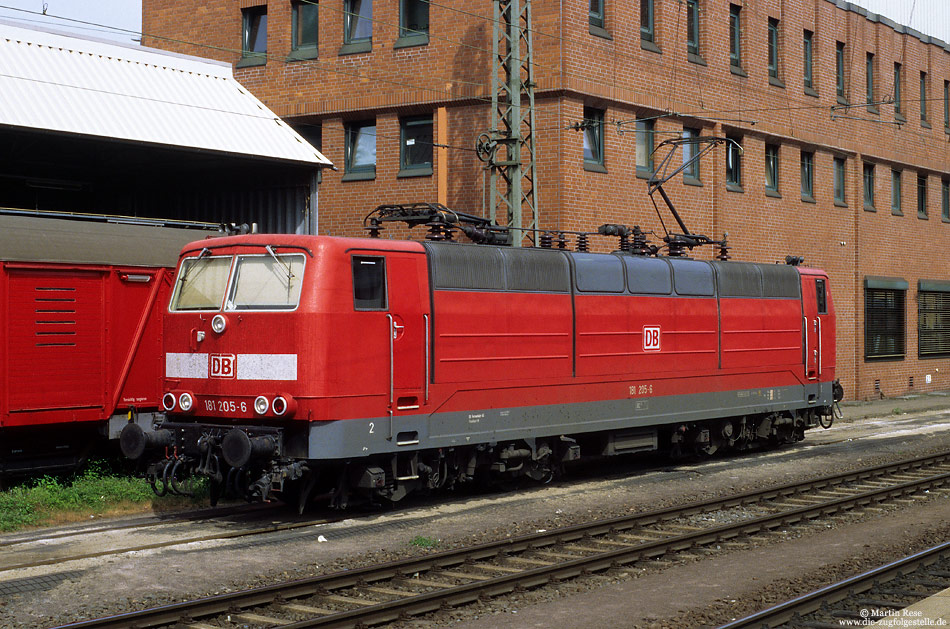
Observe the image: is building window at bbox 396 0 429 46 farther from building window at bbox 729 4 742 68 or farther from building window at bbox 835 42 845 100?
building window at bbox 835 42 845 100

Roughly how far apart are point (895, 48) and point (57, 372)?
98.9 ft

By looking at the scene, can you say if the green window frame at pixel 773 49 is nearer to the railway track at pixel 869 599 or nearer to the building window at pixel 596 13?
the building window at pixel 596 13

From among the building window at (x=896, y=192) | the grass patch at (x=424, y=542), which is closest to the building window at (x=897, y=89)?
the building window at (x=896, y=192)

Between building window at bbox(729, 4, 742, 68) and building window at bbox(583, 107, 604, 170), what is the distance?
5903 millimetres

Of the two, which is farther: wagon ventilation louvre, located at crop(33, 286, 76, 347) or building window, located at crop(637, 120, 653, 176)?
building window, located at crop(637, 120, 653, 176)

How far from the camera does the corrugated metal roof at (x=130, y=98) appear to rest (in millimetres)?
17812

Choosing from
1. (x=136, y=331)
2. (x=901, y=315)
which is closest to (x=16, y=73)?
(x=136, y=331)

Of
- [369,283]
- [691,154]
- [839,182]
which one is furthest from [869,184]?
[369,283]

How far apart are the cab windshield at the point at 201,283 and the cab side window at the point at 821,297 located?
480 inches

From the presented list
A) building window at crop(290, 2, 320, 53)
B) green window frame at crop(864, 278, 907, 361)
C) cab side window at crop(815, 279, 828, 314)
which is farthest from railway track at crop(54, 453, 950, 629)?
green window frame at crop(864, 278, 907, 361)

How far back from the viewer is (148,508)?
1399 centimetres

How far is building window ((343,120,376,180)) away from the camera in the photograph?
26359 mm

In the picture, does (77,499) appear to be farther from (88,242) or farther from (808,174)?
(808,174)

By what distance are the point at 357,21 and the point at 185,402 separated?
1589cm
